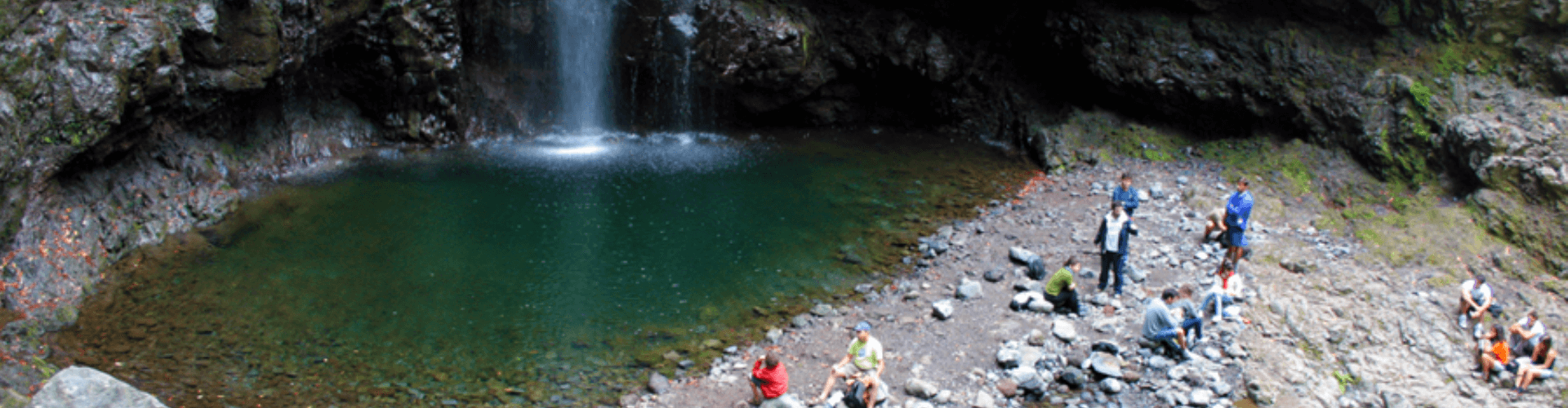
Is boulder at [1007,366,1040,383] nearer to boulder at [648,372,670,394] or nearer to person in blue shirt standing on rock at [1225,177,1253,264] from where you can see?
boulder at [648,372,670,394]

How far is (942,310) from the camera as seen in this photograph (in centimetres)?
1444

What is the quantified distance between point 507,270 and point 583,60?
12.5m

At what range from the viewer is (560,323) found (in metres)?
14.5

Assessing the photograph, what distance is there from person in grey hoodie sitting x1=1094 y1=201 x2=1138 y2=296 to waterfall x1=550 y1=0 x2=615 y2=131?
17375mm

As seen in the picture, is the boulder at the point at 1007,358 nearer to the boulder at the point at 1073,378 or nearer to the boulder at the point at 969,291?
the boulder at the point at 1073,378

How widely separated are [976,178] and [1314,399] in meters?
12.1

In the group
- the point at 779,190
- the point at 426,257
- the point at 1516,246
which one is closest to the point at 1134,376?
the point at 1516,246

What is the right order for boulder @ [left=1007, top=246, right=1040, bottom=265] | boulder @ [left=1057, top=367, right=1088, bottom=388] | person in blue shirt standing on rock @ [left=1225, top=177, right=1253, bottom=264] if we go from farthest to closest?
boulder @ [left=1007, top=246, right=1040, bottom=265], person in blue shirt standing on rock @ [left=1225, top=177, right=1253, bottom=264], boulder @ [left=1057, top=367, right=1088, bottom=388]

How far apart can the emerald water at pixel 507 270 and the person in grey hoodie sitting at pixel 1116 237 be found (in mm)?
4207

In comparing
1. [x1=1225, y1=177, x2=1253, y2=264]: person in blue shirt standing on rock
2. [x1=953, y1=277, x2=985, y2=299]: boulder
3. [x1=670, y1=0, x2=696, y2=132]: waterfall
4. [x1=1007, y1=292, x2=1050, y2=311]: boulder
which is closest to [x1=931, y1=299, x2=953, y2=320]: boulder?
[x1=953, y1=277, x2=985, y2=299]: boulder

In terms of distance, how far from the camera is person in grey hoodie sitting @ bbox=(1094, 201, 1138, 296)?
14156mm

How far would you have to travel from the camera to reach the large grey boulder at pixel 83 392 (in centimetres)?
734

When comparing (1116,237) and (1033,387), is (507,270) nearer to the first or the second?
(1033,387)

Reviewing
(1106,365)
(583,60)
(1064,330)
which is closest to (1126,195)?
(1064,330)
